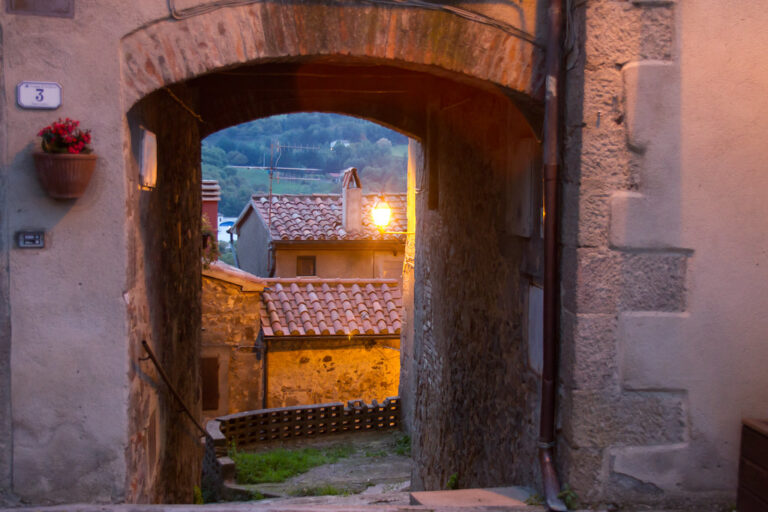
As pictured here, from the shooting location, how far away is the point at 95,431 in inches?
129

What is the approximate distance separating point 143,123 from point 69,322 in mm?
1147

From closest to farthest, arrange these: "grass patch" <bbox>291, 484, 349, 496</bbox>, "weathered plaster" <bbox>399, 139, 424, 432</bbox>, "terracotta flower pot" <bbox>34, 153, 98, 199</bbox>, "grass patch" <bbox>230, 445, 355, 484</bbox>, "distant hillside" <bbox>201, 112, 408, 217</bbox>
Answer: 1. "terracotta flower pot" <bbox>34, 153, 98, 199</bbox>
2. "grass patch" <bbox>291, 484, 349, 496</bbox>
3. "weathered plaster" <bbox>399, 139, 424, 432</bbox>
4. "grass patch" <bbox>230, 445, 355, 484</bbox>
5. "distant hillside" <bbox>201, 112, 408, 217</bbox>

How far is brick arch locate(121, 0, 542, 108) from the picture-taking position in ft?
10.6

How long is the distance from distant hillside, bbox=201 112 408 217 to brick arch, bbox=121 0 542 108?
31564mm

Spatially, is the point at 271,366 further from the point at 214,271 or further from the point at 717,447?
the point at 717,447

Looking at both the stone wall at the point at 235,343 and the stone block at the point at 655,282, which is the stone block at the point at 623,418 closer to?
the stone block at the point at 655,282

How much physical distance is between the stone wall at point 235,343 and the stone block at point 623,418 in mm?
11053

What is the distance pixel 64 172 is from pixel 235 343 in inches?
443

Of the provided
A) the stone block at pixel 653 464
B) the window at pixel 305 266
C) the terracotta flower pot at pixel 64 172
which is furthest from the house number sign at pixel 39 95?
the window at pixel 305 266

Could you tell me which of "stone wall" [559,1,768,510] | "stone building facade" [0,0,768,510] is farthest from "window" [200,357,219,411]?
"stone wall" [559,1,768,510]

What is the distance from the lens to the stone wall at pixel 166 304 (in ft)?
11.8

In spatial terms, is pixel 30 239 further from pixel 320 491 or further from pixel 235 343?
pixel 235 343

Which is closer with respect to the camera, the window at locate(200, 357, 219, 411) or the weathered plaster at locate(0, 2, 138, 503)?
the weathered plaster at locate(0, 2, 138, 503)

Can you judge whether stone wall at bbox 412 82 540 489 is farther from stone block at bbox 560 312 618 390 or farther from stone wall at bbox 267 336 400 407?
stone wall at bbox 267 336 400 407
